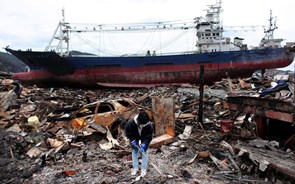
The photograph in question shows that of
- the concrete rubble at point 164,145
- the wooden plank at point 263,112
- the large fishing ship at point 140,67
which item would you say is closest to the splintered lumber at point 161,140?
the concrete rubble at point 164,145

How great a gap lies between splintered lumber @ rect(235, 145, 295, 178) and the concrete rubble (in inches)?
0.7

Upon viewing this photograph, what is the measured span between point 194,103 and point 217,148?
5.15m

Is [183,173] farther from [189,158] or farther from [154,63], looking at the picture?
[154,63]

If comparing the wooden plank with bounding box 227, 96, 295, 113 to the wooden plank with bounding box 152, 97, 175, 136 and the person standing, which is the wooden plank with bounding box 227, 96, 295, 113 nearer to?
the wooden plank with bounding box 152, 97, 175, 136

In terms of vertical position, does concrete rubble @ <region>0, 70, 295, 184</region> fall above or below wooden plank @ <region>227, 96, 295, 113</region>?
below

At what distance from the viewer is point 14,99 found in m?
14.1

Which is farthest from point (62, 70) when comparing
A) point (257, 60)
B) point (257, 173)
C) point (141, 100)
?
point (257, 173)

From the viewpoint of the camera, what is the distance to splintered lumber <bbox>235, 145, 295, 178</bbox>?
5468mm

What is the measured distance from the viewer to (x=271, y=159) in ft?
19.9

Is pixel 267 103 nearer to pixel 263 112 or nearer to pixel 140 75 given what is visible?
Result: pixel 263 112

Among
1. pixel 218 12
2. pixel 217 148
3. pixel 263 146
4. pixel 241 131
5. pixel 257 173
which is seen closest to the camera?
pixel 257 173

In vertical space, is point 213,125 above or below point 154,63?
below

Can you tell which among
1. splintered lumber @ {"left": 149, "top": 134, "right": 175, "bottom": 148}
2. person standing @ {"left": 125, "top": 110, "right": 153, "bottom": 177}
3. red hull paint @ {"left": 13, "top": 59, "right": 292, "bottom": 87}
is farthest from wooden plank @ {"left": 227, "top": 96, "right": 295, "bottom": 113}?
red hull paint @ {"left": 13, "top": 59, "right": 292, "bottom": 87}

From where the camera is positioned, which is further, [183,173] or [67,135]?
[67,135]
